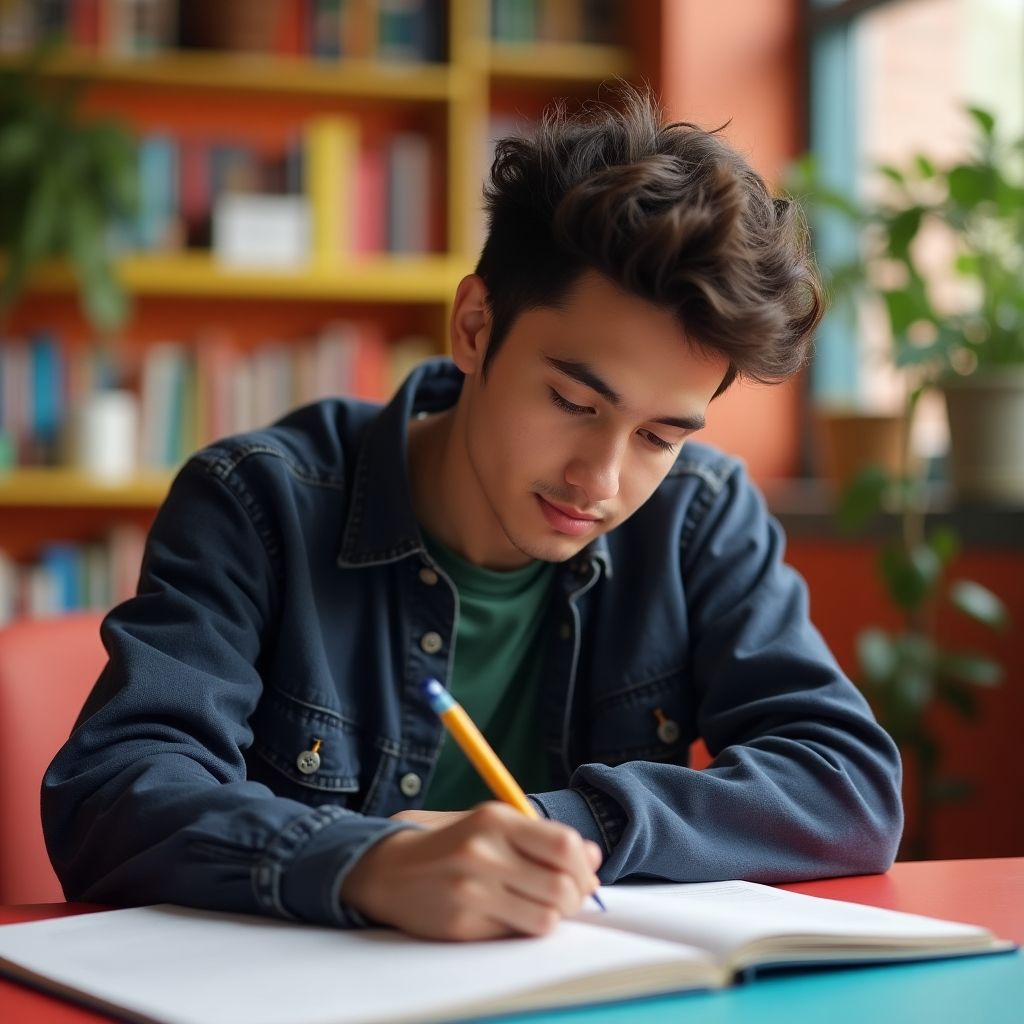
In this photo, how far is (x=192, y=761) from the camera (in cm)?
112

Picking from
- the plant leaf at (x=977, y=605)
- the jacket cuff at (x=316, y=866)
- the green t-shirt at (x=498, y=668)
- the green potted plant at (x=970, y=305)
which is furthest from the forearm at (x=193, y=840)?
the green potted plant at (x=970, y=305)

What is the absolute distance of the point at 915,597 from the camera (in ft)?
8.61

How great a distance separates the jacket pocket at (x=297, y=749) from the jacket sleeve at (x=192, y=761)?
5 centimetres

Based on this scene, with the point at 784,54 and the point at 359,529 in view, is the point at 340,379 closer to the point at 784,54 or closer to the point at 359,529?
the point at 784,54

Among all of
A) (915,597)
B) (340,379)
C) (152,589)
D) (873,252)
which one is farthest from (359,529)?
(340,379)

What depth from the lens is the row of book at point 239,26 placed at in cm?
346

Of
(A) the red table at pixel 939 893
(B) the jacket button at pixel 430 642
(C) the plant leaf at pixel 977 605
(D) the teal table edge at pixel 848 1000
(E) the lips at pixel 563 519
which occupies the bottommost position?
(C) the plant leaf at pixel 977 605

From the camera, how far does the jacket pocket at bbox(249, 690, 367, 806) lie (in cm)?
134

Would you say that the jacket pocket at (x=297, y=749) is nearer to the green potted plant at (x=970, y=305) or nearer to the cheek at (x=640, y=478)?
the cheek at (x=640, y=478)

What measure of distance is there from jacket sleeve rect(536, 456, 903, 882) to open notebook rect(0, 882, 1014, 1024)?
0.11m

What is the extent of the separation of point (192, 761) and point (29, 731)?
367mm

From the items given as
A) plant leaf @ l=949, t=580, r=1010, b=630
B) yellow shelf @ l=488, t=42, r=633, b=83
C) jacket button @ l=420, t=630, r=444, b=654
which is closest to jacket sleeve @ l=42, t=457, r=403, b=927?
jacket button @ l=420, t=630, r=444, b=654

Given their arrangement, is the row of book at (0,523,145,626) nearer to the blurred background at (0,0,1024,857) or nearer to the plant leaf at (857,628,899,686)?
the blurred background at (0,0,1024,857)

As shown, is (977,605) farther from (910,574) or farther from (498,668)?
(498,668)
